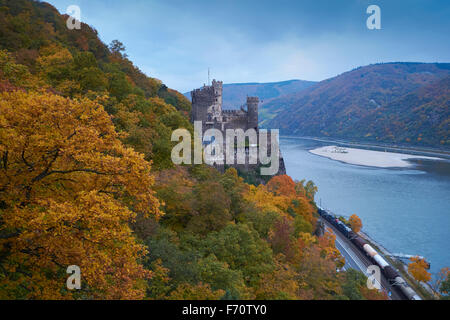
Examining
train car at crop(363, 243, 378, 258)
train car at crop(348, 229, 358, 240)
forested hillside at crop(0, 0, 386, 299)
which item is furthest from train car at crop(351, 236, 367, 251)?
forested hillside at crop(0, 0, 386, 299)

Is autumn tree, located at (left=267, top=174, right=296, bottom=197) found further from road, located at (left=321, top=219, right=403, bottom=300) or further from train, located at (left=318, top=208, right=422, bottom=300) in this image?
train, located at (left=318, top=208, right=422, bottom=300)

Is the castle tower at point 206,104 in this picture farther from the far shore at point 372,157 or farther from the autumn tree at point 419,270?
the far shore at point 372,157

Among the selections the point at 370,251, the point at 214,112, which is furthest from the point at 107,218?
the point at 214,112

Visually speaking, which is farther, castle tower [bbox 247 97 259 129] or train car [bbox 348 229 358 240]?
castle tower [bbox 247 97 259 129]

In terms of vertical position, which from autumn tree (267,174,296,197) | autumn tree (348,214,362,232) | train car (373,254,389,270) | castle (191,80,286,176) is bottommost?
train car (373,254,389,270)

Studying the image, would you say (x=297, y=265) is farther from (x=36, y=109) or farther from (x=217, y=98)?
(x=217, y=98)

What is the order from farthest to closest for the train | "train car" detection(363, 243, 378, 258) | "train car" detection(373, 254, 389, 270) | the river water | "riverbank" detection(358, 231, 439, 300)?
1. the river water
2. "train car" detection(363, 243, 378, 258)
3. "train car" detection(373, 254, 389, 270)
4. "riverbank" detection(358, 231, 439, 300)
5. the train
